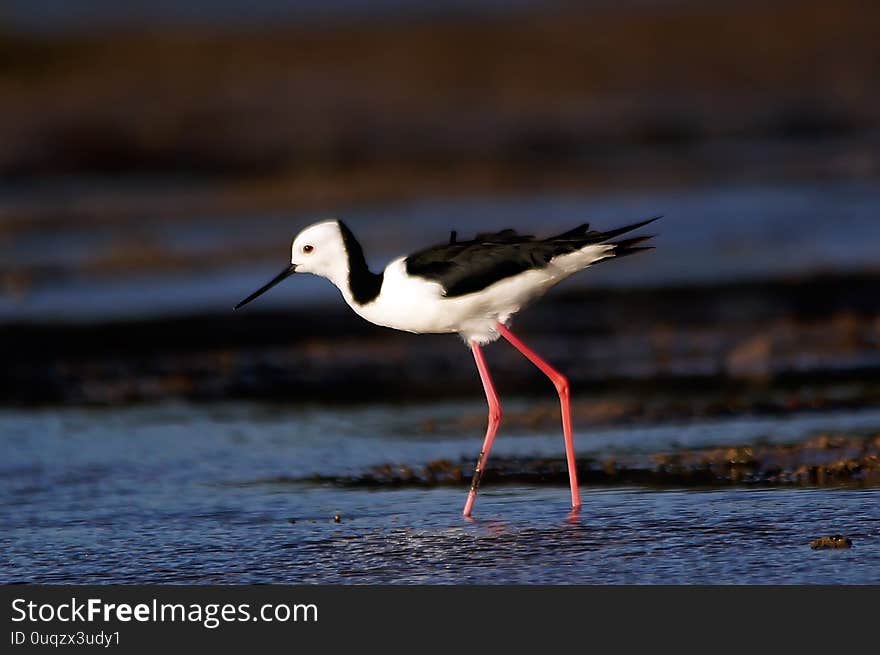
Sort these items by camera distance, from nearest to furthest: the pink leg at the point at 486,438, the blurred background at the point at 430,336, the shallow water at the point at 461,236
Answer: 1. the blurred background at the point at 430,336
2. the pink leg at the point at 486,438
3. the shallow water at the point at 461,236

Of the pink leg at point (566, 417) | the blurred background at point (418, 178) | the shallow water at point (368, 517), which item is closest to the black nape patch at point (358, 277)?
the pink leg at point (566, 417)

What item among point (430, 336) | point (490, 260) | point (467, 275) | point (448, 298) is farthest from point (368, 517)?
point (430, 336)

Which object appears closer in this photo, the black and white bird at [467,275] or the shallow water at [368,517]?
the shallow water at [368,517]

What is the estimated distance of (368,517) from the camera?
717 centimetres

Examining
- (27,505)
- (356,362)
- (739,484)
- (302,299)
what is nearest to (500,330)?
(739,484)

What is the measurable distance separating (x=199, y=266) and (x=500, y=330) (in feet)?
26.6

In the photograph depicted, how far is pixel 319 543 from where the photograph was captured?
6.75 meters

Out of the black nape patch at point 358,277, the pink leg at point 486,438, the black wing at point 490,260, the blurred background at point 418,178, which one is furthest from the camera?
the blurred background at point 418,178

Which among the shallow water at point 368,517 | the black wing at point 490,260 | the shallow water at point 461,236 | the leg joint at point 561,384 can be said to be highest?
the shallow water at point 461,236

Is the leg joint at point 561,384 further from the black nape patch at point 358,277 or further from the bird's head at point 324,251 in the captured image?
the bird's head at point 324,251

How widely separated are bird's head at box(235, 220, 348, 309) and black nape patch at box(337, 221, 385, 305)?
0.02 metres

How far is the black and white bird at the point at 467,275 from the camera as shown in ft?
24.0
